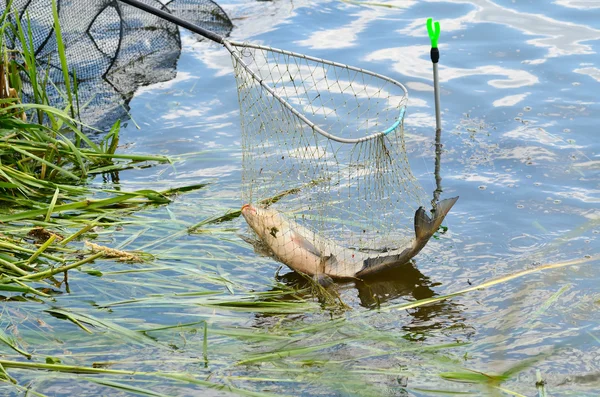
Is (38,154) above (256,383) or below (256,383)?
above

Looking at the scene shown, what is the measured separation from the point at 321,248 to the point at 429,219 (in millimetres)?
660

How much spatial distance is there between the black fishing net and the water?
1.00ft

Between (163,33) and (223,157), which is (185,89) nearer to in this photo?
(163,33)

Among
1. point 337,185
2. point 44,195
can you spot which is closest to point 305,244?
point 337,185

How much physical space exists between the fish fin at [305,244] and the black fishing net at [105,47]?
11.0 feet

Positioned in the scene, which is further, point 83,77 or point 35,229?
point 83,77

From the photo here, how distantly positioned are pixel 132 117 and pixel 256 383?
4593 millimetres

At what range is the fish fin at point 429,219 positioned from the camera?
497cm

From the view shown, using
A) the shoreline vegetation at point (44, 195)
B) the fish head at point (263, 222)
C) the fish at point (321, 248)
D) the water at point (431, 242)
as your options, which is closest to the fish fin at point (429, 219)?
the fish at point (321, 248)

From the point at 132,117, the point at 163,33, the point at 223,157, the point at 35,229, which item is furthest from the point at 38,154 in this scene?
the point at 163,33

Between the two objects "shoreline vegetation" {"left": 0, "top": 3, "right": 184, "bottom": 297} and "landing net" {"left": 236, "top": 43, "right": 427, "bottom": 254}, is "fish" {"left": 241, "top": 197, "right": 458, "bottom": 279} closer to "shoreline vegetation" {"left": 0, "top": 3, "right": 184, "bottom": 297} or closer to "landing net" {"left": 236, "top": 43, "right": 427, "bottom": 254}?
"landing net" {"left": 236, "top": 43, "right": 427, "bottom": 254}

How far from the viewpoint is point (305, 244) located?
523 cm

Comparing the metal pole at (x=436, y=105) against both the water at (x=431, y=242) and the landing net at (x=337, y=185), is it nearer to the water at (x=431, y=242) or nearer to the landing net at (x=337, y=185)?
the water at (x=431, y=242)

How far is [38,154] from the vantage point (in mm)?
6074
